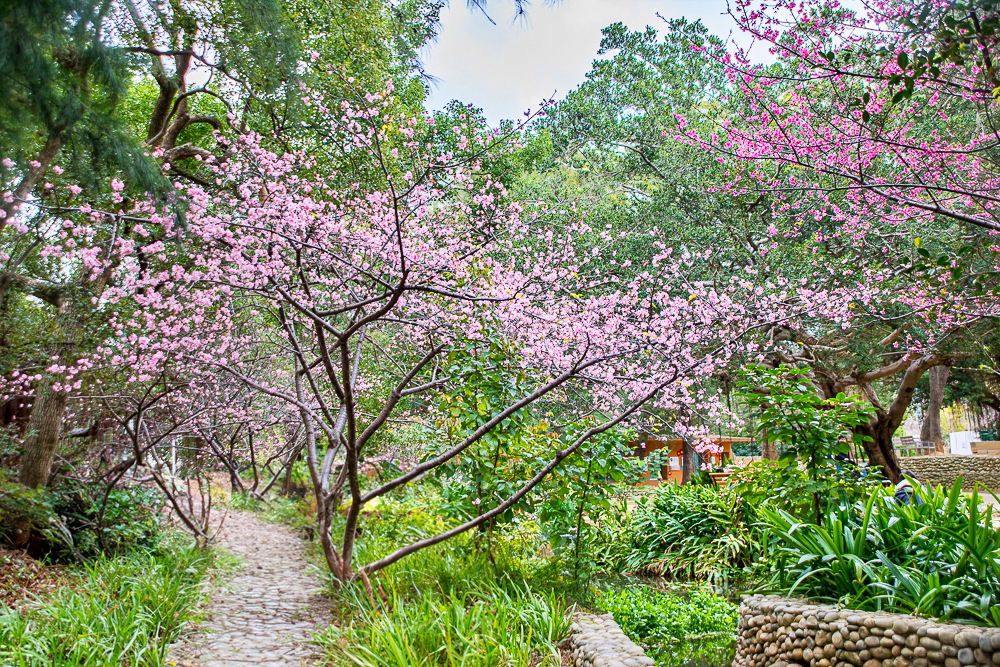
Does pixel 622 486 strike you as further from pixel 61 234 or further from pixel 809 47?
pixel 61 234

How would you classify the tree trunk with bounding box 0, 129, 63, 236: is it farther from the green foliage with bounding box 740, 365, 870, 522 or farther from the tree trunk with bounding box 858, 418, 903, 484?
the tree trunk with bounding box 858, 418, 903, 484

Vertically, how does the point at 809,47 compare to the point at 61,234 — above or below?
above

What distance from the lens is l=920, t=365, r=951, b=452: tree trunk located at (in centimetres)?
1770

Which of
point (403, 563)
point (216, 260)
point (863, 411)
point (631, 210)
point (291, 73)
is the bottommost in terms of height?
point (403, 563)

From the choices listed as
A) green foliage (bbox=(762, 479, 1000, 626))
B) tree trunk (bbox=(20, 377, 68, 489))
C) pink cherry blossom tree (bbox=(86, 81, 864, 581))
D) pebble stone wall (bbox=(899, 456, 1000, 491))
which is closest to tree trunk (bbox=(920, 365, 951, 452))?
pebble stone wall (bbox=(899, 456, 1000, 491))

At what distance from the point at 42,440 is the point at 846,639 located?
6.78m

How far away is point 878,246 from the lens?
29.5ft

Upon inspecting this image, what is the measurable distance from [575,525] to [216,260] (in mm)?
3607

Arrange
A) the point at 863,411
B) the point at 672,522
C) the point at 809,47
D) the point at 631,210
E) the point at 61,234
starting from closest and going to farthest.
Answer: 1. the point at 809,47
2. the point at 863,411
3. the point at 61,234
4. the point at 672,522
5. the point at 631,210

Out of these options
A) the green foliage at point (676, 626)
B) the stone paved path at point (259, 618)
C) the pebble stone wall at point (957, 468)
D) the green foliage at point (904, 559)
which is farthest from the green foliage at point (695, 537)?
the pebble stone wall at point (957, 468)

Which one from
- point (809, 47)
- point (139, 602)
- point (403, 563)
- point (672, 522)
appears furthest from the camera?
point (672, 522)

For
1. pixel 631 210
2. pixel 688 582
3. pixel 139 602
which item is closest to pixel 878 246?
pixel 631 210

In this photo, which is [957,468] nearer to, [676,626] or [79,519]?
[676,626]

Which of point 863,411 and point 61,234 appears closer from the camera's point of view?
point 863,411
